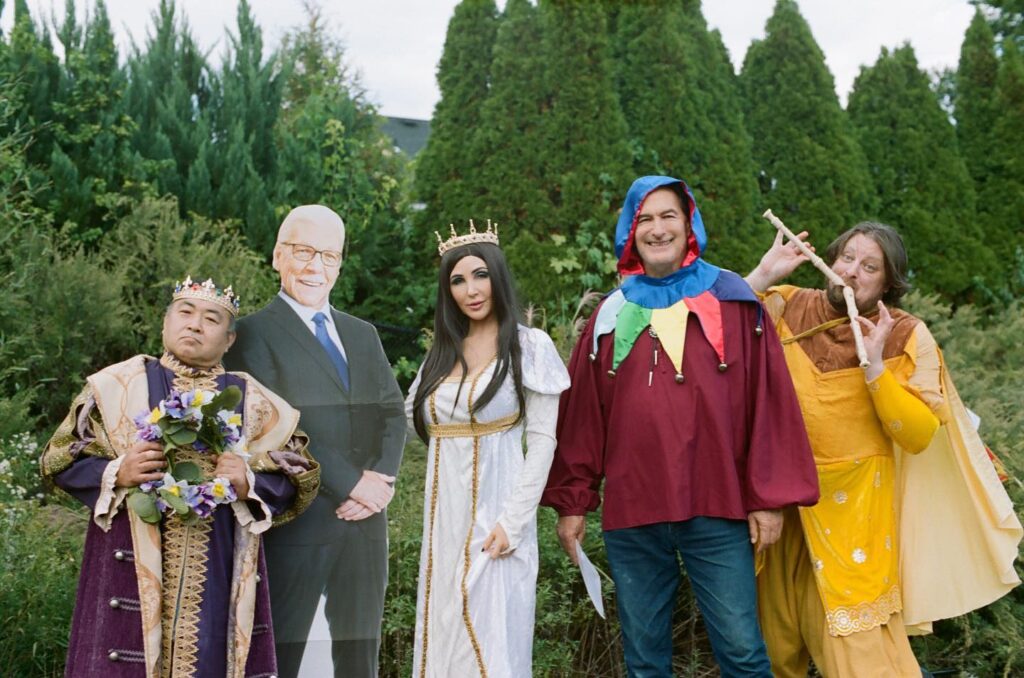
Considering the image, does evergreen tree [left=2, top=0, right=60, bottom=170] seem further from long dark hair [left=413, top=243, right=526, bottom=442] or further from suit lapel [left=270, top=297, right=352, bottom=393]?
long dark hair [left=413, top=243, right=526, bottom=442]

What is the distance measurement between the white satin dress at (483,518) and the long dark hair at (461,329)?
3 centimetres

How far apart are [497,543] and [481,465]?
0.27 m

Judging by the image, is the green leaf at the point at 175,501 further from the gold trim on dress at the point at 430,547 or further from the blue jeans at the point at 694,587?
the blue jeans at the point at 694,587

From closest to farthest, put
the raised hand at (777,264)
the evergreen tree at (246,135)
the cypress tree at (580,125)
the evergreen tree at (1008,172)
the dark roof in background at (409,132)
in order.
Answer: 1. the raised hand at (777,264)
2. the evergreen tree at (246,135)
3. the cypress tree at (580,125)
4. the evergreen tree at (1008,172)
5. the dark roof in background at (409,132)

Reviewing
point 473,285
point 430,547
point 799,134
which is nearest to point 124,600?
point 430,547

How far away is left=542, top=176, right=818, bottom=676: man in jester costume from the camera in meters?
3.45

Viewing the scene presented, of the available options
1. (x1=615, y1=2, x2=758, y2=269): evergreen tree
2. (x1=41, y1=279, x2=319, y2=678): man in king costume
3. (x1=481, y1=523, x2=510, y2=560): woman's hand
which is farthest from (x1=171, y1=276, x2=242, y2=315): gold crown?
(x1=615, y1=2, x2=758, y2=269): evergreen tree

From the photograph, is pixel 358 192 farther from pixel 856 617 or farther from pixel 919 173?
pixel 919 173

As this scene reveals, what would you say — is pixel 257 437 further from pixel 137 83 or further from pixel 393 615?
pixel 137 83

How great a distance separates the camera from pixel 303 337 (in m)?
3.99

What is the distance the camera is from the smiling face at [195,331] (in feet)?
11.5

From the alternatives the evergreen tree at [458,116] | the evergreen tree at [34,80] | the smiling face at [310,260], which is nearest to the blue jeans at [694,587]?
the smiling face at [310,260]

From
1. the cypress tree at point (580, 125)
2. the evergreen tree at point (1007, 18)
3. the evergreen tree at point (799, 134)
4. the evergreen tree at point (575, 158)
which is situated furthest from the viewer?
the evergreen tree at point (1007, 18)

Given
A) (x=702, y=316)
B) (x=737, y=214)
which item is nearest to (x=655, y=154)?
(x=737, y=214)
